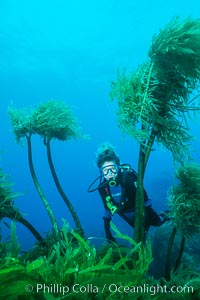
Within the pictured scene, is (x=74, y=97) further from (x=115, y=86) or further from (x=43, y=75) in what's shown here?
(x=115, y=86)

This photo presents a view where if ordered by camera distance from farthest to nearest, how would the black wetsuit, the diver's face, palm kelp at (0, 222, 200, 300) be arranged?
the diver's face
the black wetsuit
palm kelp at (0, 222, 200, 300)

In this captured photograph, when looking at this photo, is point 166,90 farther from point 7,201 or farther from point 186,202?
point 7,201

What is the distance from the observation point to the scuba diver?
6598 millimetres

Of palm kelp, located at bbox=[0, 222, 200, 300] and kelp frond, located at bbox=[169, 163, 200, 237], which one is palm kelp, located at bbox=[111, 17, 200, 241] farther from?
palm kelp, located at bbox=[0, 222, 200, 300]

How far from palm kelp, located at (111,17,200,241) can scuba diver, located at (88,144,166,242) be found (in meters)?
1.58

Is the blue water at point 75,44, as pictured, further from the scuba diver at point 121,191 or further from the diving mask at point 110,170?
the diving mask at point 110,170

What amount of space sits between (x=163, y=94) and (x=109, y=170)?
2.40 meters

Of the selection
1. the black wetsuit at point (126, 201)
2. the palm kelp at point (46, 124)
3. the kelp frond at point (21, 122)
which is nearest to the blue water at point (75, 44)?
the black wetsuit at point (126, 201)

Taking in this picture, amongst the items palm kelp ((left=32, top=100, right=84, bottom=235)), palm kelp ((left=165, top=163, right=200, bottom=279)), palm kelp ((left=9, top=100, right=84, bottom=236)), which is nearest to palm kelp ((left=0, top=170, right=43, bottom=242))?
palm kelp ((left=9, top=100, right=84, bottom=236))

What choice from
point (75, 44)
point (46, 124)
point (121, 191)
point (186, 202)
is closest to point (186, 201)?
point (186, 202)

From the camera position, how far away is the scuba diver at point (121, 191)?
6.60 m

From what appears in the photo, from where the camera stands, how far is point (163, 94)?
5.06 m

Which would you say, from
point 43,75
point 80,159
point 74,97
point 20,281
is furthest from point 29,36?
point 80,159

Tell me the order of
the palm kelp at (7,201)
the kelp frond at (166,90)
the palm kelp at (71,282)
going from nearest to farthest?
the palm kelp at (71,282) < the kelp frond at (166,90) < the palm kelp at (7,201)
